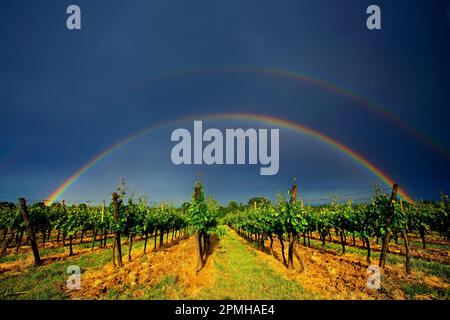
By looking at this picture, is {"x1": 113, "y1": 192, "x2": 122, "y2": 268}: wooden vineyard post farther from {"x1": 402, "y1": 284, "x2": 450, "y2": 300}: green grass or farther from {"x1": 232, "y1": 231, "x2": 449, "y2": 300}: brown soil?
{"x1": 402, "y1": 284, "x2": 450, "y2": 300}: green grass

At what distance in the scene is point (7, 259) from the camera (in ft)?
42.7

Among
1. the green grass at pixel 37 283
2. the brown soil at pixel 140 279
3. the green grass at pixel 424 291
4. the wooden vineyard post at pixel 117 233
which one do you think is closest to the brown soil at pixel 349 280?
the green grass at pixel 424 291

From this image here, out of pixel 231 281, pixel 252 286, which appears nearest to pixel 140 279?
pixel 231 281

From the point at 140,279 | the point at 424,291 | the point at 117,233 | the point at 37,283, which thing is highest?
the point at 117,233

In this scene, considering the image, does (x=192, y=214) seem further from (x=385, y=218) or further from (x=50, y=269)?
(x=385, y=218)

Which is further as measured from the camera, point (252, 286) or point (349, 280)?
point (349, 280)

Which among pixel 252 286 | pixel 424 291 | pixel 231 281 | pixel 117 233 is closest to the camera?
pixel 424 291

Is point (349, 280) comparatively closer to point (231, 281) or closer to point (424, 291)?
point (424, 291)

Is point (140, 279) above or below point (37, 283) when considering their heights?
below

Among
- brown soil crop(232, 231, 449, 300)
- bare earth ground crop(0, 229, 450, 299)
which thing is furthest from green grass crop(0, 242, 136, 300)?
brown soil crop(232, 231, 449, 300)

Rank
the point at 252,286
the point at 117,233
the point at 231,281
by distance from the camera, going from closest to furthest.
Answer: the point at 252,286 → the point at 231,281 → the point at 117,233

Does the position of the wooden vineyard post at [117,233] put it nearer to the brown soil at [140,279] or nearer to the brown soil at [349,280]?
the brown soil at [140,279]
